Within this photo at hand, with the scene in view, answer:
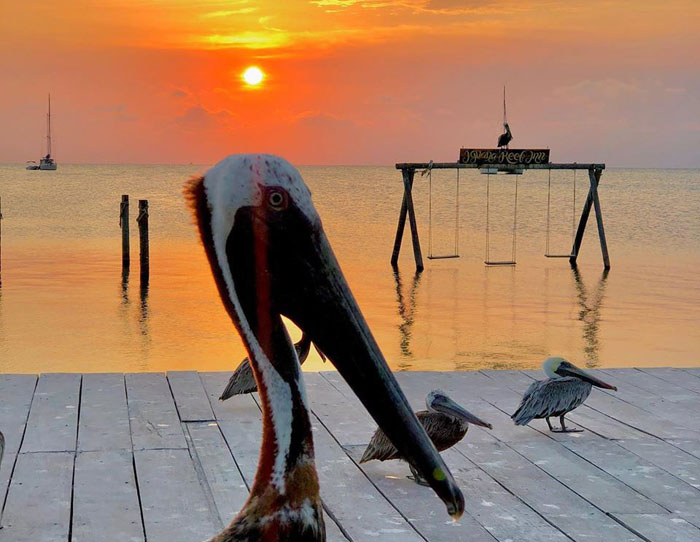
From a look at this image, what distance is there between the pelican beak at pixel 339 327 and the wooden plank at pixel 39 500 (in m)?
1.93

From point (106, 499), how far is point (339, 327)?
2279 mm

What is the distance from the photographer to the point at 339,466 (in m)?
4.59

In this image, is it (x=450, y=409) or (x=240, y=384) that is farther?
(x=240, y=384)

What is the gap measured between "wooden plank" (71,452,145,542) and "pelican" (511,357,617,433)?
6.68ft

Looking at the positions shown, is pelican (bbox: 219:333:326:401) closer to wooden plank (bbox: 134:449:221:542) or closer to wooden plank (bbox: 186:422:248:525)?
wooden plank (bbox: 186:422:248:525)

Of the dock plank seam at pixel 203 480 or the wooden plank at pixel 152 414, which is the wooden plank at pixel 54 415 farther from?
the dock plank seam at pixel 203 480

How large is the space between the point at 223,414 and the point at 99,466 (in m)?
1.14

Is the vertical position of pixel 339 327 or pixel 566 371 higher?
pixel 339 327

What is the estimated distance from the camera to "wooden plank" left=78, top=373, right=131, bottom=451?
4.85m

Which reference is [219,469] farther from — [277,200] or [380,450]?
[277,200]

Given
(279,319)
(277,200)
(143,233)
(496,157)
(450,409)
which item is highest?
(496,157)

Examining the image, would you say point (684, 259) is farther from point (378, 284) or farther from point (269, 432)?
point (269, 432)

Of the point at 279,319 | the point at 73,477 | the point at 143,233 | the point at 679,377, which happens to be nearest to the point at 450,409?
the point at 73,477

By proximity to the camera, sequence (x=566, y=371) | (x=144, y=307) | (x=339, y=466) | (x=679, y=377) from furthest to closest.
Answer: (x=144, y=307) → (x=679, y=377) → (x=566, y=371) → (x=339, y=466)
